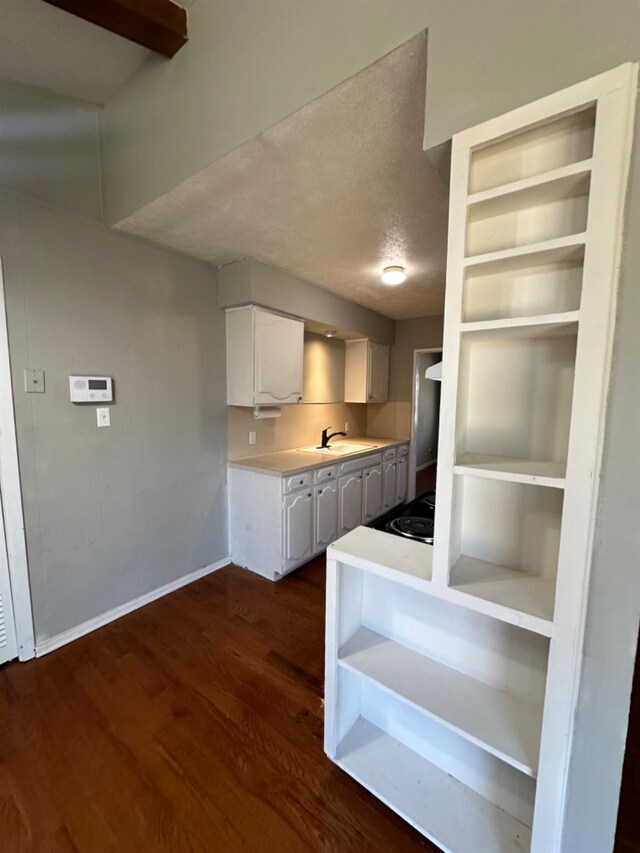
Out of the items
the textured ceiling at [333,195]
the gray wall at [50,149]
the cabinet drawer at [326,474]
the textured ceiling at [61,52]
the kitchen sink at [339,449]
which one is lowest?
the cabinet drawer at [326,474]

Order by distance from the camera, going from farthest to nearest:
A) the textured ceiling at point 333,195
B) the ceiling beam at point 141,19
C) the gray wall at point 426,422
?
the gray wall at point 426,422, the ceiling beam at point 141,19, the textured ceiling at point 333,195

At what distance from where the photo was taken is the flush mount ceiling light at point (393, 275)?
262cm

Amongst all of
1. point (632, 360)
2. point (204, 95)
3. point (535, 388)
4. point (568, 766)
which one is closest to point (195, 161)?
point (204, 95)

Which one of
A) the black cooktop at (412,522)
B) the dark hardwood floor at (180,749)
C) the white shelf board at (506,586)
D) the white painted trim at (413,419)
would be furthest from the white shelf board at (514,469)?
the white painted trim at (413,419)

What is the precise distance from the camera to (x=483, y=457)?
1.05 m

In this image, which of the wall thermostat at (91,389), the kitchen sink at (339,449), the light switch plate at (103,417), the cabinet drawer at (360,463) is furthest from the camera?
the kitchen sink at (339,449)

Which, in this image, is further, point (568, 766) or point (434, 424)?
point (434, 424)

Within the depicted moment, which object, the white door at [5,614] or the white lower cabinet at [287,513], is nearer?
the white door at [5,614]

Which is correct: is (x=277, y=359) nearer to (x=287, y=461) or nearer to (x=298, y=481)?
(x=287, y=461)

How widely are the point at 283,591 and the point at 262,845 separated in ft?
4.79

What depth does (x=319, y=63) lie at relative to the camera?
3.67ft

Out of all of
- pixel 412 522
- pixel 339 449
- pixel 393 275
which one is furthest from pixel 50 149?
pixel 339 449

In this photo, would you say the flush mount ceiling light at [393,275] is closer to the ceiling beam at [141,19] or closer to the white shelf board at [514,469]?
the ceiling beam at [141,19]

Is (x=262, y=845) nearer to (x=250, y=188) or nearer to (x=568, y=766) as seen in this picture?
(x=568, y=766)
